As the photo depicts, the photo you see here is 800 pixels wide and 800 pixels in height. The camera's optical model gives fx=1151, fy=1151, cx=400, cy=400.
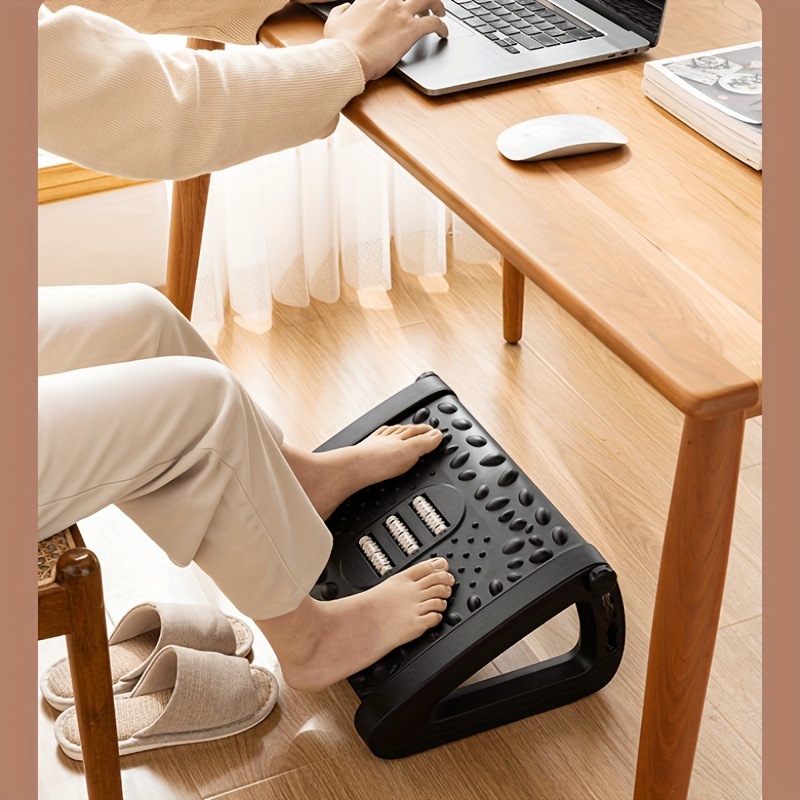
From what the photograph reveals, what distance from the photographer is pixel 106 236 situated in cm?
216

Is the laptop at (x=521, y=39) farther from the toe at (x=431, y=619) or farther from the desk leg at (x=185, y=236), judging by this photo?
the toe at (x=431, y=619)

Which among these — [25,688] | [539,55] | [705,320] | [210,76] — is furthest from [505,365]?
[25,688]

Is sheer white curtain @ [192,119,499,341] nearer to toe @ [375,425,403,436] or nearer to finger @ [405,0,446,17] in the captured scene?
toe @ [375,425,403,436]

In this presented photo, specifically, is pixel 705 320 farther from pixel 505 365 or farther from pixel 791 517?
pixel 505 365

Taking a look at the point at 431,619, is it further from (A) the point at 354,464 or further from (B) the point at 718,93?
(B) the point at 718,93

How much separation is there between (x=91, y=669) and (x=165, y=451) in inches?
8.1

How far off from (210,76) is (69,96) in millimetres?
148

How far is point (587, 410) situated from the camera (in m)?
1.89

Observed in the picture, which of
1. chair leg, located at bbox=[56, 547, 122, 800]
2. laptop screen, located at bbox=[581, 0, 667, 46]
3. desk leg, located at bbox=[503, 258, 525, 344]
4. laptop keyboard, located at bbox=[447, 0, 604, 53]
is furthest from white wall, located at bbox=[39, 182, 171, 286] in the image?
chair leg, located at bbox=[56, 547, 122, 800]

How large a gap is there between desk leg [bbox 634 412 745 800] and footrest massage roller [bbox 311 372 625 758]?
0.80ft

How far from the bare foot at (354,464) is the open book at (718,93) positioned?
0.55m

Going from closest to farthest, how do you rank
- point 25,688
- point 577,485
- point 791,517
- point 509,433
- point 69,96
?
point 25,688, point 791,517, point 69,96, point 577,485, point 509,433

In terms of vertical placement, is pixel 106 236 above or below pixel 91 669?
below

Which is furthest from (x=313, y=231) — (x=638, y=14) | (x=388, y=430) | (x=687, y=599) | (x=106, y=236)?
(x=687, y=599)
